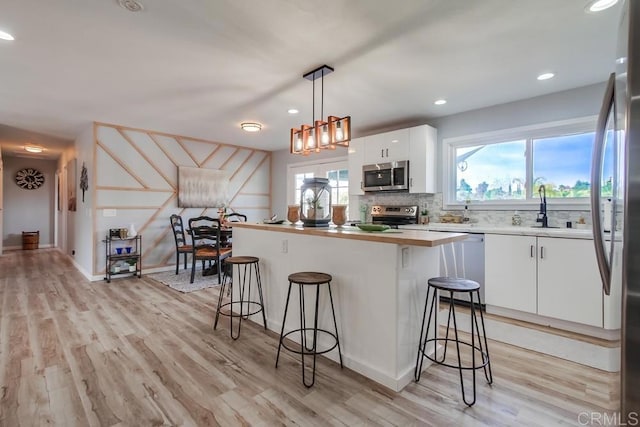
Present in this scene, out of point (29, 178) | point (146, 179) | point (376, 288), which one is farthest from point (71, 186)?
point (376, 288)

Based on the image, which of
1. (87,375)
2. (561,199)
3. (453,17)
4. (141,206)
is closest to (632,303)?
(453,17)

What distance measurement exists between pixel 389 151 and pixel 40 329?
4522 millimetres

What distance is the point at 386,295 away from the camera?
79.7 inches

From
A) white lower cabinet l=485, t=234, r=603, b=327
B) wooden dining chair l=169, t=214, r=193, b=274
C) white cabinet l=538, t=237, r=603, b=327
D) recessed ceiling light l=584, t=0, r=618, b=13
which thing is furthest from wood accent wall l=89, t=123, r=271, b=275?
recessed ceiling light l=584, t=0, r=618, b=13

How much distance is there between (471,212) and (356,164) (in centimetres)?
185

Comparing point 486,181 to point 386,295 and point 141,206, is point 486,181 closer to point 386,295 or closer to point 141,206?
point 386,295

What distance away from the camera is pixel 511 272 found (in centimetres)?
322

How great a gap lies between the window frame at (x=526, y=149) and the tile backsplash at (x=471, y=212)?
6cm

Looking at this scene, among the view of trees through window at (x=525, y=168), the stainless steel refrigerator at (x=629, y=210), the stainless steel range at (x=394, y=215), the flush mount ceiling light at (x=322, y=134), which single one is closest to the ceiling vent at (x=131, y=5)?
the flush mount ceiling light at (x=322, y=134)

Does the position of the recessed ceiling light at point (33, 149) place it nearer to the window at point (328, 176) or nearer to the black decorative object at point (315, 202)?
the window at point (328, 176)

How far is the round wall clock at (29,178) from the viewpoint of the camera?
8.27 metres

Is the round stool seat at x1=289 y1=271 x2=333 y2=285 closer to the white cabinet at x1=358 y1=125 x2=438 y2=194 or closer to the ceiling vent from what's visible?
the ceiling vent

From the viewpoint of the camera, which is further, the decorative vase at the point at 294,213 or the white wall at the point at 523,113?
the white wall at the point at 523,113

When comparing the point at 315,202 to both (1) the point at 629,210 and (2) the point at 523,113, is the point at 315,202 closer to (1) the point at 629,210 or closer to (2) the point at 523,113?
(1) the point at 629,210
